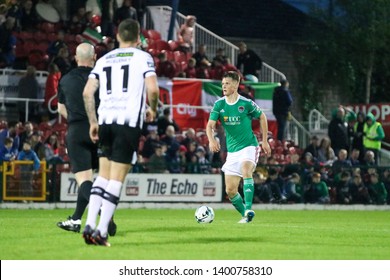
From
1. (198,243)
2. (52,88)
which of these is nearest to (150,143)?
(52,88)

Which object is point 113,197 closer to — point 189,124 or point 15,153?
point 15,153

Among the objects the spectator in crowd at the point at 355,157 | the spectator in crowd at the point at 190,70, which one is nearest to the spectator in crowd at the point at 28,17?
the spectator in crowd at the point at 190,70

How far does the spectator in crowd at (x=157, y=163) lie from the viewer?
89.5 ft

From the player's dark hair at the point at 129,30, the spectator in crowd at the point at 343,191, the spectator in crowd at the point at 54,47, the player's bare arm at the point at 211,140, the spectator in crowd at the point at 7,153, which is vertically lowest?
the spectator in crowd at the point at 343,191

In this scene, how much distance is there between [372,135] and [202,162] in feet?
23.2

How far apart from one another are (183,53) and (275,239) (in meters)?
19.4

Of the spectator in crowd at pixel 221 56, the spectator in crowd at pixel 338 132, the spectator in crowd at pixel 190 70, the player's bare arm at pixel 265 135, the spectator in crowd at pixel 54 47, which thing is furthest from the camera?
the spectator in crowd at pixel 221 56

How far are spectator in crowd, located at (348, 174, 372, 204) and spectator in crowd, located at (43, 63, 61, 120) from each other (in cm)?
797

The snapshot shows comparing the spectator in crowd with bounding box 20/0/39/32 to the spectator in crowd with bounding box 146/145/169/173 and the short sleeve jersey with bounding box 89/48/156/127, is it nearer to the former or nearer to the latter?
the spectator in crowd with bounding box 146/145/169/173

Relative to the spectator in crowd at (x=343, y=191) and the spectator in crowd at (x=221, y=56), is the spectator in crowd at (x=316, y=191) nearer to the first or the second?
→ the spectator in crowd at (x=343, y=191)

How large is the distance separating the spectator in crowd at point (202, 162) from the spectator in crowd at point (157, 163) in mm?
967

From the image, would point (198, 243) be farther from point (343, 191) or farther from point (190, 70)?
point (190, 70)

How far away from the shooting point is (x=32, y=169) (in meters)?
25.9

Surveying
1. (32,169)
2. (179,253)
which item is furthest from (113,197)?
(32,169)
